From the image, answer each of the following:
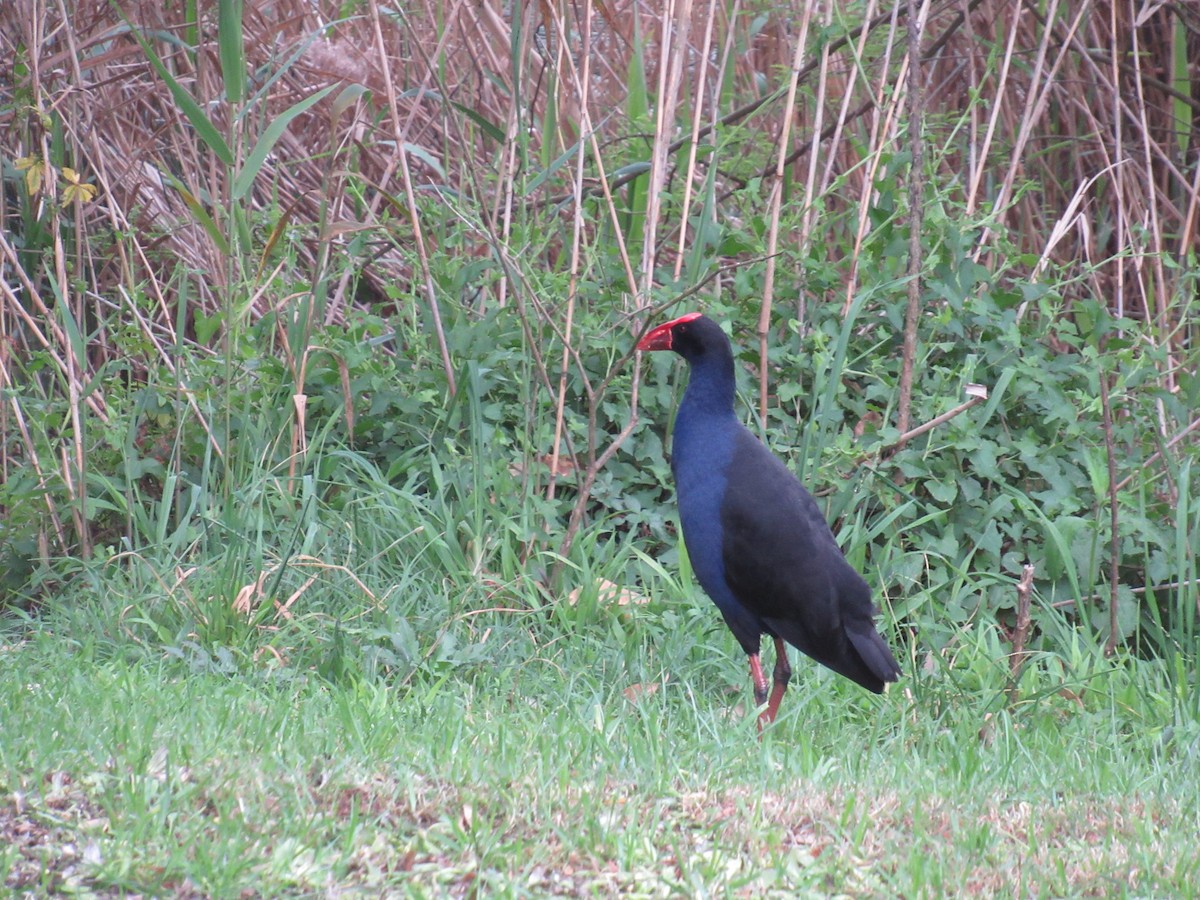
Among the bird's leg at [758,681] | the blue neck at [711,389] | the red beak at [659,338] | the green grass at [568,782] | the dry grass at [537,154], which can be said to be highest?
the dry grass at [537,154]

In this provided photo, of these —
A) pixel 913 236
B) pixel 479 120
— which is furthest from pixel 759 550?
pixel 479 120

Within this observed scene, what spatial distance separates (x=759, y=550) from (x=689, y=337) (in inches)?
24.0

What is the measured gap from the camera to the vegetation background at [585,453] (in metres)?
2.34

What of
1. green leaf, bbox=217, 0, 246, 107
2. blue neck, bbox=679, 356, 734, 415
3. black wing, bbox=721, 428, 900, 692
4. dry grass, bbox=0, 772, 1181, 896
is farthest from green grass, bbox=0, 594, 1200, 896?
green leaf, bbox=217, 0, 246, 107

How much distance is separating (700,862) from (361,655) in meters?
1.34

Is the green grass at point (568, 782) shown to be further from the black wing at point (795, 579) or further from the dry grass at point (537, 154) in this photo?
the dry grass at point (537, 154)

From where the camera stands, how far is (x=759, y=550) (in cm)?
315

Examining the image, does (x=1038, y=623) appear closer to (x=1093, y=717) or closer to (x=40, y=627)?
(x=1093, y=717)

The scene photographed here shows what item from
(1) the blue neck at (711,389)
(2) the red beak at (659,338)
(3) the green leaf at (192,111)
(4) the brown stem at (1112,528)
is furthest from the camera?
(2) the red beak at (659,338)

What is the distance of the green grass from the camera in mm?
2068

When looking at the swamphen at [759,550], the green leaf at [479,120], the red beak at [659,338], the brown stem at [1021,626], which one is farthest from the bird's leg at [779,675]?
the green leaf at [479,120]

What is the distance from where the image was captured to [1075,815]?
98.3 inches

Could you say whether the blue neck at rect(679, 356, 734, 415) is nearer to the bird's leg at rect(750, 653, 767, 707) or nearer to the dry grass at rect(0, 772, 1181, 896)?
the bird's leg at rect(750, 653, 767, 707)

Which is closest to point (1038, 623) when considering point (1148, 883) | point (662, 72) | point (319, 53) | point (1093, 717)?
point (1093, 717)
